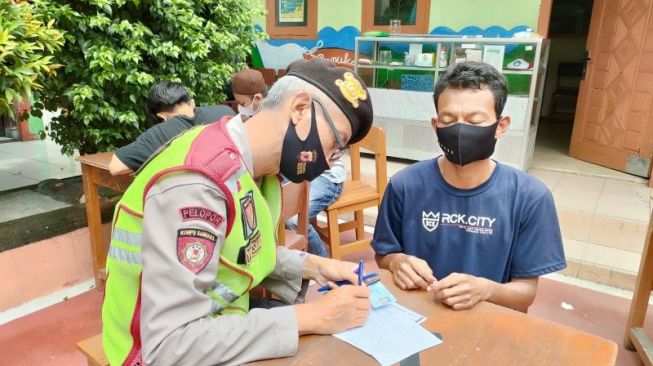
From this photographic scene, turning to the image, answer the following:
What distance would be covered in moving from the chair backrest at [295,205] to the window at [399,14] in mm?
4745

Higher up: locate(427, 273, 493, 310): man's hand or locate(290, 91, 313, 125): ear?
locate(290, 91, 313, 125): ear

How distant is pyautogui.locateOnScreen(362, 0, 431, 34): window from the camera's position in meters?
6.51

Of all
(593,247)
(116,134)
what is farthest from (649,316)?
(116,134)

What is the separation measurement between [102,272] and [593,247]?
347 cm

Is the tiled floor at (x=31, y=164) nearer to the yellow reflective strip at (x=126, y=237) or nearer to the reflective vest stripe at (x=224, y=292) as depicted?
the yellow reflective strip at (x=126, y=237)

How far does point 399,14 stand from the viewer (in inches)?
264

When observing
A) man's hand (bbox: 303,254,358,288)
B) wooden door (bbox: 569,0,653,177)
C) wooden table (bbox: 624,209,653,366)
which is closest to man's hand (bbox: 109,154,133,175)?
man's hand (bbox: 303,254,358,288)

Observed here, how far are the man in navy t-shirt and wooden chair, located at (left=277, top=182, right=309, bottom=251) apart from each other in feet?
2.46

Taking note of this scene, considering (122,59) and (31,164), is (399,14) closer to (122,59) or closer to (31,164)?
(122,59)

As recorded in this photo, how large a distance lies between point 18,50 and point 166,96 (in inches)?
30.9

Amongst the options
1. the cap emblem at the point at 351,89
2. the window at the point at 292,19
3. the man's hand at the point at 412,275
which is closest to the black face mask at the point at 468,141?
the man's hand at the point at 412,275

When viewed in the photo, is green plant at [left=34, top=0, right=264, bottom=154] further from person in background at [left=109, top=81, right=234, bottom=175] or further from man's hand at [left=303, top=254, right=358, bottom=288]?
man's hand at [left=303, top=254, right=358, bottom=288]

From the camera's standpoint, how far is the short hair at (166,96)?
2941mm

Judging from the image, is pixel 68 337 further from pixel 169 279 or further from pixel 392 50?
pixel 392 50
